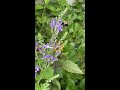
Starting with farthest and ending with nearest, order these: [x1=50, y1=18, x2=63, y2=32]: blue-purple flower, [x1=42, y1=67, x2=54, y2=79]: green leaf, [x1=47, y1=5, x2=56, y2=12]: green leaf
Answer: [x1=47, y1=5, x2=56, y2=12]: green leaf, [x1=50, y1=18, x2=63, y2=32]: blue-purple flower, [x1=42, y1=67, x2=54, y2=79]: green leaf

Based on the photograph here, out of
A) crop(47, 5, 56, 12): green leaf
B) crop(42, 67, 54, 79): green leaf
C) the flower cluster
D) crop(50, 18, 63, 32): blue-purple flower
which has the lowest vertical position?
crop(42, 67, 54, 79): green leaf

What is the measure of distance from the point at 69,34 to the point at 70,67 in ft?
0.94

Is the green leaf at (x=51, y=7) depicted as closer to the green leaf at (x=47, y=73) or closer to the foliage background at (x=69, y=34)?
the foliage background at (x=69, y=34)

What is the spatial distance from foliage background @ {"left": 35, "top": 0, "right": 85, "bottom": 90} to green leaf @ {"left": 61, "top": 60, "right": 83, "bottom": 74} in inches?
1.2

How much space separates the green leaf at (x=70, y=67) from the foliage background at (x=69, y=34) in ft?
0.10

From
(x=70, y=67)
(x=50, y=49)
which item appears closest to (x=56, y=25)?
(x=50, y=49)

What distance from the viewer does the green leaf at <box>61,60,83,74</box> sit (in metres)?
1.63

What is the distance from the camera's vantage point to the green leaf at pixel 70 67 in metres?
1.63

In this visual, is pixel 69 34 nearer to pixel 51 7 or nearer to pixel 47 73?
pixel 51 7

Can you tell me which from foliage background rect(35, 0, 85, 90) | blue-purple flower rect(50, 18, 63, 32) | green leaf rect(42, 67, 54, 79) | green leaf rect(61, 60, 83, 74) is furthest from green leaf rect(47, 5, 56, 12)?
green leaf rect(42, 67, 54, 79)

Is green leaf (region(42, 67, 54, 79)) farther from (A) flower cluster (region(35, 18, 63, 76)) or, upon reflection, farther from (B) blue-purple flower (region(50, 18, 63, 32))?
(B) blue-purple flower (region(50, 18, 63, 32))

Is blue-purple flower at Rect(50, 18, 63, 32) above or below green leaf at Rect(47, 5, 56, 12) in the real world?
below
